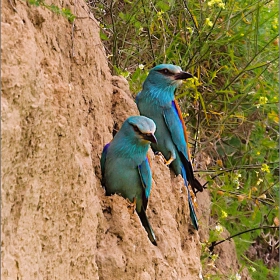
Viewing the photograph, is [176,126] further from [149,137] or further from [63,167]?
[63,167]

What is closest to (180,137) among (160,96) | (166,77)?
(160,96)

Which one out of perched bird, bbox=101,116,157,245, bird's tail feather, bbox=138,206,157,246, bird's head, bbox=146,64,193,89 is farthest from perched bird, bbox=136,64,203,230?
perched bird, bbox=101,116,157,245

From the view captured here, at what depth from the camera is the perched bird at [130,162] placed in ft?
12.0

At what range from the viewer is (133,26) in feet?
19.4

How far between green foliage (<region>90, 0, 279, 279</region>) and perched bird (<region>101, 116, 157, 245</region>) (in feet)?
5.71

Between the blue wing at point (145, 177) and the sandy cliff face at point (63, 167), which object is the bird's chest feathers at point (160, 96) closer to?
the sandy cliff face at point (63, 167)

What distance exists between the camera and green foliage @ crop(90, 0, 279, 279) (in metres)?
5.78

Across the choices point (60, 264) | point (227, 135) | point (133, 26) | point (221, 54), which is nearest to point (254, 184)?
point (227, 135)

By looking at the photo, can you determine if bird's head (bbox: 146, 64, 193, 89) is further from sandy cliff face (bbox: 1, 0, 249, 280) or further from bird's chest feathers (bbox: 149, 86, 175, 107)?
sandy cliff face (bbox: 1, 0, 249, 280)

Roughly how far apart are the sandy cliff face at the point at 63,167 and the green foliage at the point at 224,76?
5.65 feet

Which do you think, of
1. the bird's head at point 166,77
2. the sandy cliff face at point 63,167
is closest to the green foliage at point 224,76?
the bird's head at point 166,77

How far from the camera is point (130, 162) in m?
3.70

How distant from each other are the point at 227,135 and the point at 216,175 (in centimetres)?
81

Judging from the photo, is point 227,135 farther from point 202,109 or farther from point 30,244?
point 30,244
